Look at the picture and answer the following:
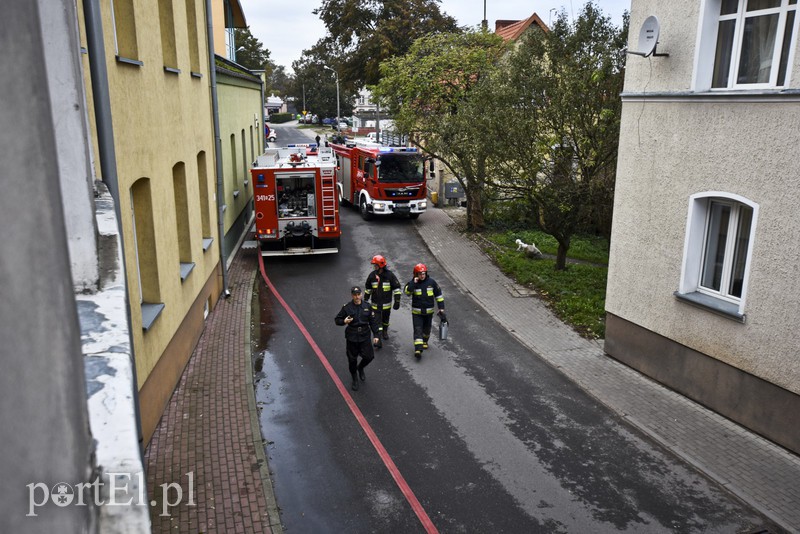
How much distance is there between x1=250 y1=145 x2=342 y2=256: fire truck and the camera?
17406 millimetres

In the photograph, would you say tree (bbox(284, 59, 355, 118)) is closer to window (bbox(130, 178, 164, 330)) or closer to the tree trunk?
the tree trunk

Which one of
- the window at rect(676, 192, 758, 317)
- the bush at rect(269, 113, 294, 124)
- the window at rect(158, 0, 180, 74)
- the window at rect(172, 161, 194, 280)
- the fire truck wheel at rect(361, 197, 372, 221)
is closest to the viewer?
the window at rect(676, 192, 758, 317)

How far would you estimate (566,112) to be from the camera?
1423cm

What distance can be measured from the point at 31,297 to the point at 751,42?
9269 mm

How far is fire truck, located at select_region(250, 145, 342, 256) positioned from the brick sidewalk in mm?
6508

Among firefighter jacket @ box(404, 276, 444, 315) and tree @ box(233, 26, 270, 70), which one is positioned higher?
tree @ box(233, 26, 270, 70)

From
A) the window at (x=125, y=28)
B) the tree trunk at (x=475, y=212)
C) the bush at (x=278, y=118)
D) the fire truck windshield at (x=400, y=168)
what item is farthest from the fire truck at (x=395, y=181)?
the bush at (x=278, y=118)

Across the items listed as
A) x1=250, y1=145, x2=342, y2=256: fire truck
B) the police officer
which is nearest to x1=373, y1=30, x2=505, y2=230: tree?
x1=250, y1=145, x2=342, y2=256: fire truck

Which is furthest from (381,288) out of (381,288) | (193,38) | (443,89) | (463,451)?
(443,89)

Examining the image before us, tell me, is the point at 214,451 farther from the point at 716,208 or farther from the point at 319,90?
the point at 319,90

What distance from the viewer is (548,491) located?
728cm

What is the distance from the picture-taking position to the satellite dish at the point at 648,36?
9156mm

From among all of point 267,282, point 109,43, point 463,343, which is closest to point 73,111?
point 109,43

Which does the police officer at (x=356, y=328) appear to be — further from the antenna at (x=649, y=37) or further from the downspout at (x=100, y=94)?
the antenna at (x=649, y=37)
